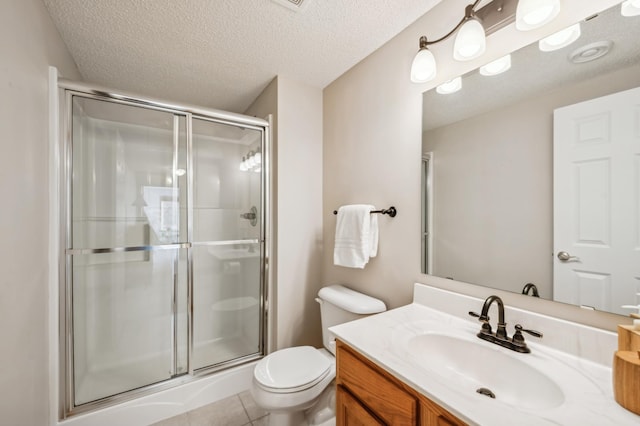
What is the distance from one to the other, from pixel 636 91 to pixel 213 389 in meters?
2.40

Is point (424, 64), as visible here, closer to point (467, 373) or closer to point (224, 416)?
point (467, 373)

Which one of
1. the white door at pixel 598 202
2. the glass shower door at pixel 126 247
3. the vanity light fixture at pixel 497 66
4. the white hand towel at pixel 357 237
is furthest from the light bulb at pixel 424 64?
the glass shower door at pixel 126 247

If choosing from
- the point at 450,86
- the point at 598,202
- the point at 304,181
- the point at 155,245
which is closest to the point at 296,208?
the point at 304,181

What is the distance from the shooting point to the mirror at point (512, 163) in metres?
0.76

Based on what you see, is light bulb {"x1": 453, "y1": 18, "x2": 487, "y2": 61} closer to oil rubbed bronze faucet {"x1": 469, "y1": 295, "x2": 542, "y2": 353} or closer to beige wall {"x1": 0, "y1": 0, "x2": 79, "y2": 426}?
oil rubbed bronze faucet {"x1": 469, "y1": 295, "x2": 542, "y2": 353}

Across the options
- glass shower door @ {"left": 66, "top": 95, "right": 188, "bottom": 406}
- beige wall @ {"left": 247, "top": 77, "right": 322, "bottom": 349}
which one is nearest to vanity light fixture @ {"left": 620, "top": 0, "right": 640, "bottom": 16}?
beige wall @ {"left": 247, "top": 77, "right": 322, "bottom": 349}

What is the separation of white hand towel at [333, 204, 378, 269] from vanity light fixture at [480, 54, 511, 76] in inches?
31.2

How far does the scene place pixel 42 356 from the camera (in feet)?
3.97

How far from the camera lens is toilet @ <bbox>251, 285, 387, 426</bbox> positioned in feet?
3.84

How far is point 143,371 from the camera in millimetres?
1694

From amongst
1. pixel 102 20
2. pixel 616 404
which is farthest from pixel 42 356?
pixel 616 404

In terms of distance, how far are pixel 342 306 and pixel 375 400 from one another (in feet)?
2.02

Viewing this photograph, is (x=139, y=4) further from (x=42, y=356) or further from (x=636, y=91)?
(x=636, y=91)

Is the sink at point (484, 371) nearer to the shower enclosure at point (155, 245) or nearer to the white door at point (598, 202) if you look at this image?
the white door at point (598, 202)
